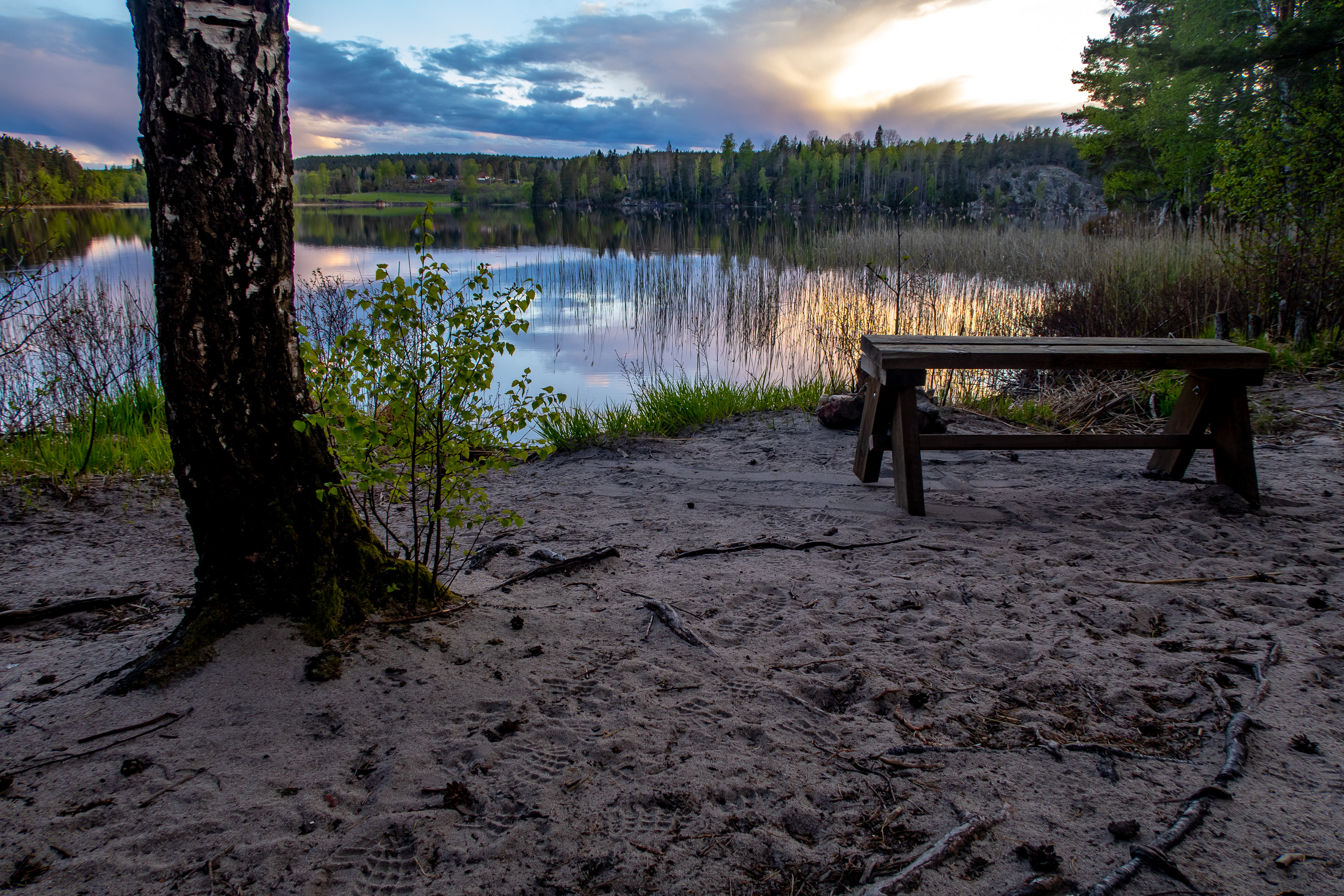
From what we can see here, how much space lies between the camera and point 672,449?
554 centimetres

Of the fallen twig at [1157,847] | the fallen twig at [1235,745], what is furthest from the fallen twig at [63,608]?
the fallen twig at [1235,745]

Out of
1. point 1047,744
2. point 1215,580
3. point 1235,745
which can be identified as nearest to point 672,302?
point 1215,580

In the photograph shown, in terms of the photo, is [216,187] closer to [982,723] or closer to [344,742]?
[344,742]

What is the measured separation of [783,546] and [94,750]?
2.58 metres

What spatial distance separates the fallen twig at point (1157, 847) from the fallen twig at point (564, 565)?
7.00 ft

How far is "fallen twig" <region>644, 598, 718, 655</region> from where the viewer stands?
8.14 feet

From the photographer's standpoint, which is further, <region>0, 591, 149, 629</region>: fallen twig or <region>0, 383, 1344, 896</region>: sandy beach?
<region>0, 591, 149, 629</region>: fallen twig

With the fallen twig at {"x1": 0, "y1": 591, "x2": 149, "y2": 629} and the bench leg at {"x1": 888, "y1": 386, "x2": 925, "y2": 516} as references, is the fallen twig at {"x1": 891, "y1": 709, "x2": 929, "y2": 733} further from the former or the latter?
the fallen twig at {"x1": 0, "y1": 591, "x2": 149, "y2": 629}

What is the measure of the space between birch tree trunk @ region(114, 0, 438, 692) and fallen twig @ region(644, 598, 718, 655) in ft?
3.55

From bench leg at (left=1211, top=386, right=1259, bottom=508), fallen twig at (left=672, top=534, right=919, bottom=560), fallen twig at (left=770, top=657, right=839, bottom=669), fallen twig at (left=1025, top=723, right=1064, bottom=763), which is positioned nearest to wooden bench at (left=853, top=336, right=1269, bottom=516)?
bench leg at (left=1211, top=386, right=1259, bottom=508)

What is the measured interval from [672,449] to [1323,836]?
4.27 m

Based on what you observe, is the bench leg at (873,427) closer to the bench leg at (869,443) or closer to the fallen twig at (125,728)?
the bench leg at (869,443)

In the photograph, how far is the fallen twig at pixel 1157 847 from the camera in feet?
4.90

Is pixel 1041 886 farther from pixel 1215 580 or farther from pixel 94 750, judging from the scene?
pixel 94 750
